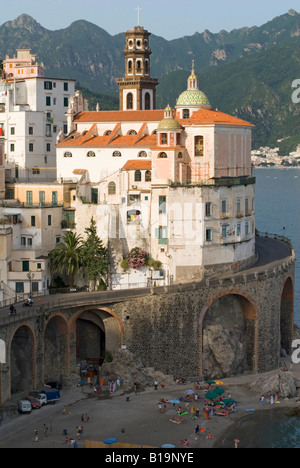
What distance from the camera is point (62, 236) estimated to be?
99250mm

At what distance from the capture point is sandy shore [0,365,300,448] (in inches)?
3019

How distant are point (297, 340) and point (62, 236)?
3312 centimetres

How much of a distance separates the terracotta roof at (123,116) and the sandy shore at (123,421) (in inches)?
1291

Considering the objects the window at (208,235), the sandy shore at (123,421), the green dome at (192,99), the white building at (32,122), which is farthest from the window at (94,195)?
the sandy shore at (123,421)

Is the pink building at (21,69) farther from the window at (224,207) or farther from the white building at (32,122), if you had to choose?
the window at (224,207)

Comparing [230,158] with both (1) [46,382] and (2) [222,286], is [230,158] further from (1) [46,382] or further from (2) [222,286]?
(1) [46,382]

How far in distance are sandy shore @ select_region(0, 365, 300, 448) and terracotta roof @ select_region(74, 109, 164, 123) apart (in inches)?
1291

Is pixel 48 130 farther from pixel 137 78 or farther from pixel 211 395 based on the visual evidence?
pixel 211 395

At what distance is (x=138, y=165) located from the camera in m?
102

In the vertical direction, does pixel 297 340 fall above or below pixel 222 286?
below

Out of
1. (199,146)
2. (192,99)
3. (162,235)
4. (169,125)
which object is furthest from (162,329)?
(192,99)

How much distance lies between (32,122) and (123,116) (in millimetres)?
12391
